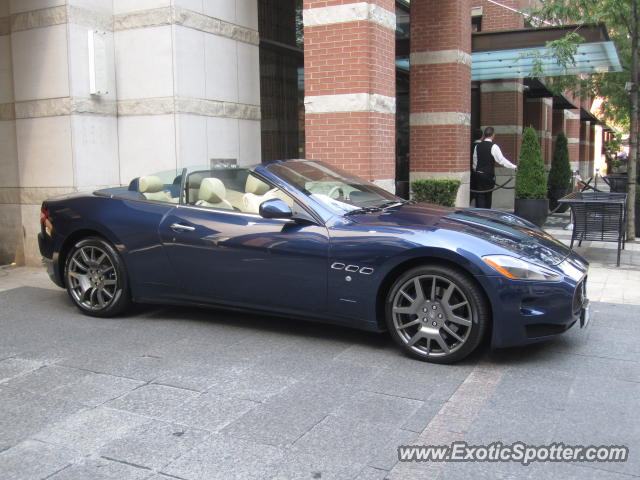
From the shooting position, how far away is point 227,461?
3371 millimetres

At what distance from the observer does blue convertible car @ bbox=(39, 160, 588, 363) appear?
4.68 metres

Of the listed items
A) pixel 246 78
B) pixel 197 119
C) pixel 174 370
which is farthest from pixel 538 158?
pixel 174 370

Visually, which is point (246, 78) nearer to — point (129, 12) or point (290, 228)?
point (129, 12)

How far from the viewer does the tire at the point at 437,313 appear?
468 cm

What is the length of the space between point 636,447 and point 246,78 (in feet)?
27.3

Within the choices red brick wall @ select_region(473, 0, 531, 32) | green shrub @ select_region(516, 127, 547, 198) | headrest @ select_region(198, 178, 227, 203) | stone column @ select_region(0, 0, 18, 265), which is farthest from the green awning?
stone column @ select_region(0, 0, 18, 265)

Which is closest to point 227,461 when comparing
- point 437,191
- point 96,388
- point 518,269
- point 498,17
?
point 96,388

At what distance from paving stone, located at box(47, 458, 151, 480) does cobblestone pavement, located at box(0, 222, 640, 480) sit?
0.01 meters

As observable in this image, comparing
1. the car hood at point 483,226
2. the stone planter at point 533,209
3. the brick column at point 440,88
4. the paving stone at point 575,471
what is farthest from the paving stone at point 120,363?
the stone planter at point 533,209

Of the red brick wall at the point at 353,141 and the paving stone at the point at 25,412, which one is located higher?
the red brick wall at the point at 353,141

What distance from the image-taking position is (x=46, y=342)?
18.2 feet

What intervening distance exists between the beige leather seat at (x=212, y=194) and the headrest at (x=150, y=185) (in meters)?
0.55

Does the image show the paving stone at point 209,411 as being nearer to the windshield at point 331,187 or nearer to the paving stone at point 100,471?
the paving stone at point 100,471

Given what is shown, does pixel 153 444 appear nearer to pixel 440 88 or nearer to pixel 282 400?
pixel 282 400
